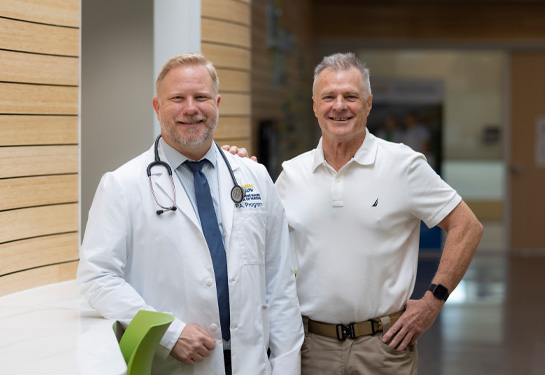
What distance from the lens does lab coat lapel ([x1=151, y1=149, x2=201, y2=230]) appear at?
2.40 meters

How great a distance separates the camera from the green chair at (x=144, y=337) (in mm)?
2160

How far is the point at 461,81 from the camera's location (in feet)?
35.5

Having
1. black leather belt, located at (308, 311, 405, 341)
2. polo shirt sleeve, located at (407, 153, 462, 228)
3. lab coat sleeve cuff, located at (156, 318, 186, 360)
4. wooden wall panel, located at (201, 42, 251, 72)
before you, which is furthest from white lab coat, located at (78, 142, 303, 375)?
wooden wall panel, located at (201, 42, 251, 72)

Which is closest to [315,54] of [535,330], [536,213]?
[536,213]

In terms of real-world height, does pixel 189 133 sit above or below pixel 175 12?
below

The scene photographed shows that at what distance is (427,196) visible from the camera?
110 inches

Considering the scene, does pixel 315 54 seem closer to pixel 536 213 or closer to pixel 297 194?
pixel 536 213

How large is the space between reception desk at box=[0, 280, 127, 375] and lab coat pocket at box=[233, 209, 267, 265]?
0.48 meters

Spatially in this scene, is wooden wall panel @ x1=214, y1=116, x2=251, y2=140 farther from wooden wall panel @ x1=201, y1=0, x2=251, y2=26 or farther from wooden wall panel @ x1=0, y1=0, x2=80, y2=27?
wooden wall panel @ x1=0, y1=0, x2=80, y2=27

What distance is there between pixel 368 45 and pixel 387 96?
76 cm

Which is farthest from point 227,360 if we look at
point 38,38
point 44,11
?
point 44,11

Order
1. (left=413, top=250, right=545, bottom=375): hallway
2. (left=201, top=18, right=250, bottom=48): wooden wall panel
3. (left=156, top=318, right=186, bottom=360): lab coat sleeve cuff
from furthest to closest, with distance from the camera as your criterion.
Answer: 1. (left=413, top=250, right=545, bottom=375): hallway
2. (left=201, top=18, right=250, bottom=48): wooden wall panel
3. (left=156, top=318, right=186, bottom=360): lab coat sleeve cuff

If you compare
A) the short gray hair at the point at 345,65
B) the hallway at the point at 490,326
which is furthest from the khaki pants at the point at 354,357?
the hallway at the point at 490,326

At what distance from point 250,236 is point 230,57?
2440 millimetres
